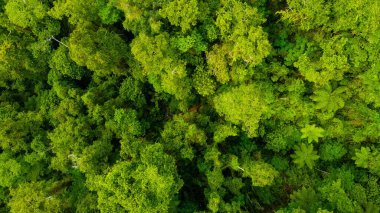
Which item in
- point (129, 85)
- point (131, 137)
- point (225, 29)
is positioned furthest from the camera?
point (129, 85)

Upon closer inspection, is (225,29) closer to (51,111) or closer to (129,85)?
(129,85)

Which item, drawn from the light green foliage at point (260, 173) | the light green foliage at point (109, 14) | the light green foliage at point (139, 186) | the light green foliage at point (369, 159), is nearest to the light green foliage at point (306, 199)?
the light green foliage at point (260, 173)

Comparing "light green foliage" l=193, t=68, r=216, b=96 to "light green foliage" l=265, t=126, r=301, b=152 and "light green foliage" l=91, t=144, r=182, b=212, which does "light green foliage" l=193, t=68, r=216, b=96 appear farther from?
"light green foliage" l=265, t=126, r=301, b=152

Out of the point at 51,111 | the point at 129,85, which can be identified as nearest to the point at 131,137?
the point at 129,85

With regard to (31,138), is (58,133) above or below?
above

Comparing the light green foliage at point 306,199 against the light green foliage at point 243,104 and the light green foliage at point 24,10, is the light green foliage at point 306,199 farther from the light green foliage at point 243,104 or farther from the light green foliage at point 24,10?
the light green foliage at point 24,10

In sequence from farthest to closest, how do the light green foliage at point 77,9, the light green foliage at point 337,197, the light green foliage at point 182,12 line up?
the light green foliage at point 77,9 → the light green foliage at point 337,197 → the light green foliage at point 182,12
